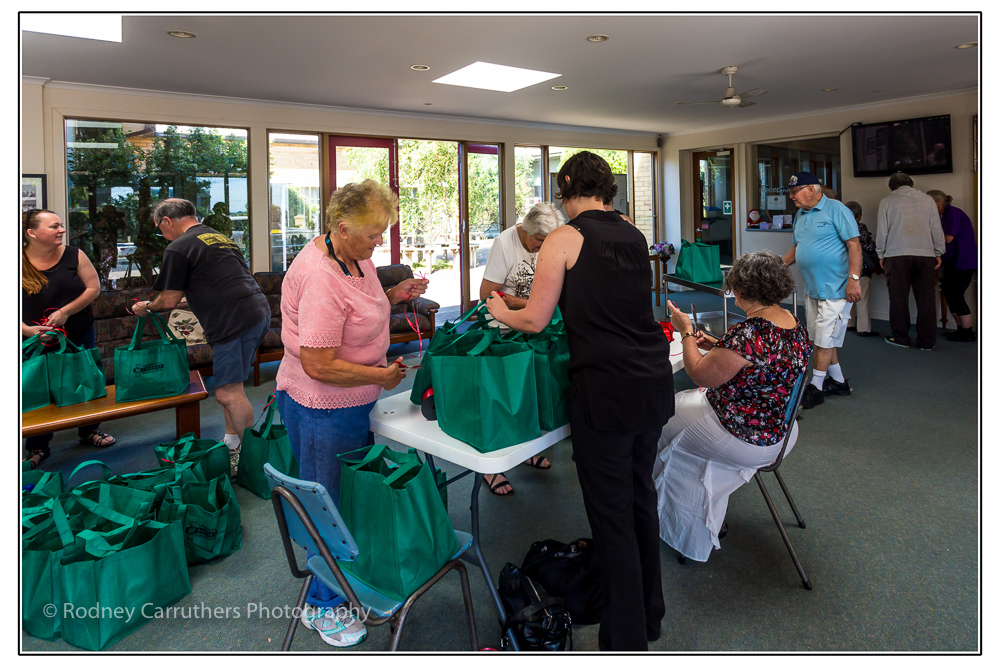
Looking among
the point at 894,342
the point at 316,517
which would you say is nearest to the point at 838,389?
the point at 894,342

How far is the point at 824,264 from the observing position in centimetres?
475

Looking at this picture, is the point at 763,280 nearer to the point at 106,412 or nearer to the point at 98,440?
the point at 106,412

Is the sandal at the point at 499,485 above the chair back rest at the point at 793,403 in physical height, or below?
below

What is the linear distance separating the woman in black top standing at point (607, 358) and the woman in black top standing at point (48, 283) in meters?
3.07

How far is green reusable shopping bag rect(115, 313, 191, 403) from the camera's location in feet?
11.4

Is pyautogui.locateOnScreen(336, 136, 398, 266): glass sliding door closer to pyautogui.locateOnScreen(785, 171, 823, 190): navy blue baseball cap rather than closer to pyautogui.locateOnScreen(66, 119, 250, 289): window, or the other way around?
pyautogui.locateOnScreen(66, 119, 250, 289): window

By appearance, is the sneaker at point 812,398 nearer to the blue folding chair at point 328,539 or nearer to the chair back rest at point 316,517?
the blue folding chair at point 328,539

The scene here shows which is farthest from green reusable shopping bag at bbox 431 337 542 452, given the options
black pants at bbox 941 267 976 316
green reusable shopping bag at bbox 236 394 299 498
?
black pants at bbox 941 267 976 316

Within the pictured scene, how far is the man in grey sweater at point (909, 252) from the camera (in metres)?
6.69

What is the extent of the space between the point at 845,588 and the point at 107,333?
5.81 metres

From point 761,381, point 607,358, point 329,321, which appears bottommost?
point 761,381

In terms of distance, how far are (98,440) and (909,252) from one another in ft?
25.1

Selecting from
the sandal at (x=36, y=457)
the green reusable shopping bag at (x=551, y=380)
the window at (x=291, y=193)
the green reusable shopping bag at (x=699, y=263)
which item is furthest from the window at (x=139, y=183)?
the green reusable shopping bag at (x=551, y=380)

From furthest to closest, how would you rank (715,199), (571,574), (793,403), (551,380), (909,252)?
(715,199), (909,252), (793,403), (571,574), (551,380)
